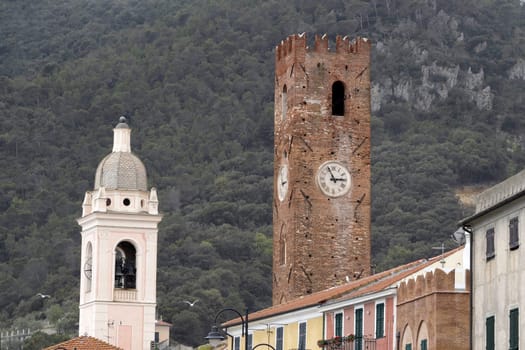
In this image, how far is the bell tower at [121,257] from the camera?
69.1 meters

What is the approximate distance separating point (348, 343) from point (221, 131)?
12502 cm

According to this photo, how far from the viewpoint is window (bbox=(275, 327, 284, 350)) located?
57.9 meters

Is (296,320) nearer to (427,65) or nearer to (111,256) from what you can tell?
(111,256)

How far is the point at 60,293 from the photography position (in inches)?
5527

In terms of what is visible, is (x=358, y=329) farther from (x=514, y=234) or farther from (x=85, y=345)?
(x=514, y=234)

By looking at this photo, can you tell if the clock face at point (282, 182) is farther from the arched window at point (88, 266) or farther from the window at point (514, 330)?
the window at point (514, 330)

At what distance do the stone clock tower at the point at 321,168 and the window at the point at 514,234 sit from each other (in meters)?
32.9

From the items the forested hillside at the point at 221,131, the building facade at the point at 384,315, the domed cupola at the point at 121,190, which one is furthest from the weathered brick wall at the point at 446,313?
the forested hillside at the point at 221,131

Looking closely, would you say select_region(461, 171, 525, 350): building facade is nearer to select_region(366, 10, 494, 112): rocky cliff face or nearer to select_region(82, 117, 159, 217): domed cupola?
select_region(82, 117, 159, 217): domed cupola

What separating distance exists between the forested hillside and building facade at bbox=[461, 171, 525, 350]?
238 ft

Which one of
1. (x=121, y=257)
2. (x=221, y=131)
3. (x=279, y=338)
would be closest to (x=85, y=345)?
(x=279, y=338)

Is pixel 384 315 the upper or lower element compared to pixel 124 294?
lower

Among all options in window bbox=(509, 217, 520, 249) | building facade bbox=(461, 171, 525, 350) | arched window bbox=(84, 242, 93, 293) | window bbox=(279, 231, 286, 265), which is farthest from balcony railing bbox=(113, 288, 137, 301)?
window bbox=(509, 217, 520, 249)

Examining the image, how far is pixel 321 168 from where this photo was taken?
7556 cm
